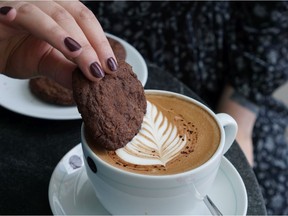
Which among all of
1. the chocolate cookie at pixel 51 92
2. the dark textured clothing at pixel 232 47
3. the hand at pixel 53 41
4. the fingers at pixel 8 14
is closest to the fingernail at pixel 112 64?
the hand at pixel 53 41

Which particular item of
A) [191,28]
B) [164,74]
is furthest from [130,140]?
[191,28]

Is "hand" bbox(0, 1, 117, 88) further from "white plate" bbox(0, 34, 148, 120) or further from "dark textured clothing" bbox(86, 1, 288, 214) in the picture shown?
"dark textured clothing" bbox(86, 1, 288, 214)

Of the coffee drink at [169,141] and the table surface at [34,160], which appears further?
the table surface at [34,160]

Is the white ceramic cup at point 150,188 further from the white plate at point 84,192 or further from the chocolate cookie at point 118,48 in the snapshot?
the chocolate cookie at point 118,48

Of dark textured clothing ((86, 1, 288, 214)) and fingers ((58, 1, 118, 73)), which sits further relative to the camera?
dark textured clothing ((86, 1, 288, 214))

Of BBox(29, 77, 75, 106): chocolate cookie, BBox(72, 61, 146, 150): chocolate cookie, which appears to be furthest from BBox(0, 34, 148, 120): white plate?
BBox(72, 61, 146, 150): chocolate cookie

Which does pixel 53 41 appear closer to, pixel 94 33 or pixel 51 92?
pixel 94 33
